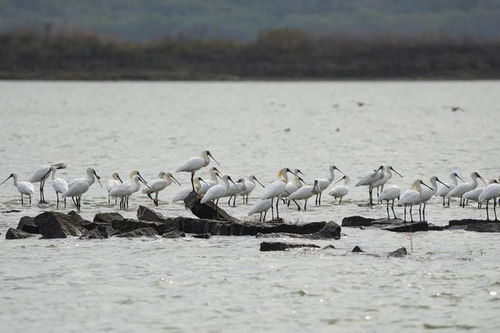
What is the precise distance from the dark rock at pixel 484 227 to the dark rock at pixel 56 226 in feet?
20.2

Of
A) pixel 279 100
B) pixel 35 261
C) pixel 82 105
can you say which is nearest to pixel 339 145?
pixel 35 261

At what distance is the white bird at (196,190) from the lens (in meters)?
22.1

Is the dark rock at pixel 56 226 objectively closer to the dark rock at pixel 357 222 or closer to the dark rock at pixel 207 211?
the dark rock at pixel 207 211

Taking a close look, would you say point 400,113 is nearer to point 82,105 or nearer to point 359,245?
point 82,105

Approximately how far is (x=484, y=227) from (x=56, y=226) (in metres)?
6.71

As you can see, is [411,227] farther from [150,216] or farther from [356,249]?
[150,216]

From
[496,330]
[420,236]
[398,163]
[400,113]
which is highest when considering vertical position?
Result: [400,113]

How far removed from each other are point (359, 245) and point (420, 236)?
126cm

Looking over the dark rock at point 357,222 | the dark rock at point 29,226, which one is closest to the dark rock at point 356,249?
the dark rock at point 357,222

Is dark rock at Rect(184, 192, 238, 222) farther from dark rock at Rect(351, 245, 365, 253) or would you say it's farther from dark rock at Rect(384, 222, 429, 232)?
dark rock at Rect(351, 245, 365, 253)

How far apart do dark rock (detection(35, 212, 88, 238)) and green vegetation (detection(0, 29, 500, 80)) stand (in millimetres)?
88517

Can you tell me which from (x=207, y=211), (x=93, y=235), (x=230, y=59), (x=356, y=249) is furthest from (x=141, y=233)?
(x=230, y=59)

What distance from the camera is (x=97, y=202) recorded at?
2341cm

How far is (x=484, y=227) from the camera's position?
18.5 metres
